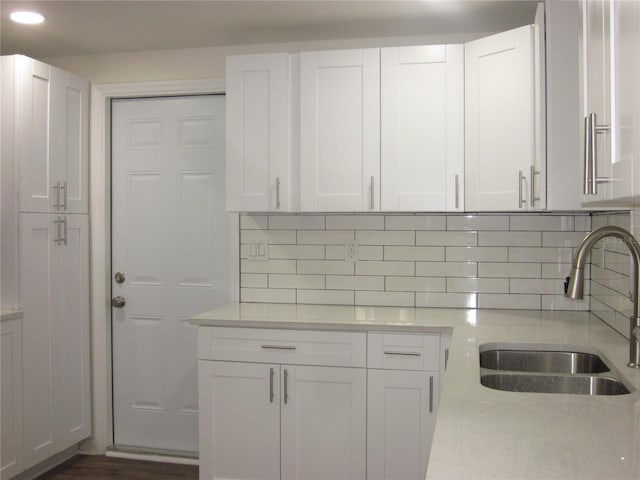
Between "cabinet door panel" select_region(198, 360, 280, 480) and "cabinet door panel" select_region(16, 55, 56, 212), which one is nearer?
"cabinet door panel" select_region(198, 360, 280, 480)

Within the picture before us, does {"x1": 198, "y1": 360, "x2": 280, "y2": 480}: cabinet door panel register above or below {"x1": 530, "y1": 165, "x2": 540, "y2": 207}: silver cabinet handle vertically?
below

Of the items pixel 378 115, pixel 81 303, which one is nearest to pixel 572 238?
pixel 378 115

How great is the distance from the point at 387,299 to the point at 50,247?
1.84m

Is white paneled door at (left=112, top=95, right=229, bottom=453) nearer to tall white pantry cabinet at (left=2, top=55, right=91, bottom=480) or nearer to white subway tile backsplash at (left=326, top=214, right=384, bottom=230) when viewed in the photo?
tall white pantry cabinet at (left=2, top=55, right=91, bottom=480)

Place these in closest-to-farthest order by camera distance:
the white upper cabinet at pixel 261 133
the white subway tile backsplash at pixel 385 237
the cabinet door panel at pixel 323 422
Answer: the cabinet door panel at pixel 323 422 < the white upper cabinet at pixel 261 133 < the white subway tile backsplash at pixel 385 237

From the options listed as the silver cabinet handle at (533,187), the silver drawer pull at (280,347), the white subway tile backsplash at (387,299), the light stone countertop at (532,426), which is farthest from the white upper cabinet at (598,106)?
the white subway tile backsplash at (387,299)

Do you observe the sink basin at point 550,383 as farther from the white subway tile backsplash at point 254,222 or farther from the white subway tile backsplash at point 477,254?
the white subway tile backsplash at point 254,222

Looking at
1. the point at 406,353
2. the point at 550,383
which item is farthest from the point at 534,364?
the point at 406,353

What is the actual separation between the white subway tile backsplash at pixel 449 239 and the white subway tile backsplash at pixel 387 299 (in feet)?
0.98

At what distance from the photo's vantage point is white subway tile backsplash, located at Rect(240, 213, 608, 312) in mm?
3229

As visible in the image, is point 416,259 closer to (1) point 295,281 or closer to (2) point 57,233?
(1) point 295,281

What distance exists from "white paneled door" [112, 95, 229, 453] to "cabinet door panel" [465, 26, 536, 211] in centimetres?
148

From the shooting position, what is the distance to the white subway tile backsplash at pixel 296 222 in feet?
11.3

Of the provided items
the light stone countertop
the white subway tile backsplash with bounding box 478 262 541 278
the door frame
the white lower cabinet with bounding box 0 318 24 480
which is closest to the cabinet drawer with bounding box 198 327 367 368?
the light stone countertop
